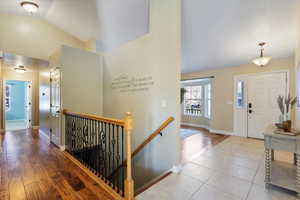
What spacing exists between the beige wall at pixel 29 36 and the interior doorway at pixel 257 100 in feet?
20.6

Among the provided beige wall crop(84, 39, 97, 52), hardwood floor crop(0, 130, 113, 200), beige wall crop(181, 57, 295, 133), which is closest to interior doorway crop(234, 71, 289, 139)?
beige wall crop(181, 57, 295, 133)

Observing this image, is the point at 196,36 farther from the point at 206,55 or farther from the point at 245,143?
the point at 245,143

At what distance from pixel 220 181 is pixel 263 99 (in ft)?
11.5

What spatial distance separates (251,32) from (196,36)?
1.17 metres

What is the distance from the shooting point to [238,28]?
306 centimetres

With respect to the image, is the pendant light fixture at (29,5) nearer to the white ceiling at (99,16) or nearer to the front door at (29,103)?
the white ceiling at (99,16)

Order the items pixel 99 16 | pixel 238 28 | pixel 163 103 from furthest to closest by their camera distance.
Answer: pixel 99 16, pixel 238 28, pixel 163 103

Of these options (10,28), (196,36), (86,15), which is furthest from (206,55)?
(10,28)

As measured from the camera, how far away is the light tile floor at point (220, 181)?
1.73 metres

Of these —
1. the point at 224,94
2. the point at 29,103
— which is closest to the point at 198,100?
the point at 224,94

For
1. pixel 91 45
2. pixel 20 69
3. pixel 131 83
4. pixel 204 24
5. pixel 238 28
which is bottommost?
pixel 131 83

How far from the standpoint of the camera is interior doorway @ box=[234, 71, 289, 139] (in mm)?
4020

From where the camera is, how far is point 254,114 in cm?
443

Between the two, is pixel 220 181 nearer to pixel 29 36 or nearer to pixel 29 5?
pixel 29 5
